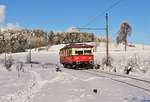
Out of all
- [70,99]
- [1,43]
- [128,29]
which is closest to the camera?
[70,99]

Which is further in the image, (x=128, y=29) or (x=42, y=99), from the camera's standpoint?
(x=128, y=29)

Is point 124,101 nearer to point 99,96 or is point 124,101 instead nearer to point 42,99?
point 99,96

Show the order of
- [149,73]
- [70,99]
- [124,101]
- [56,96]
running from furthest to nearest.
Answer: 1. [149,73]
2. [56,96]
3. [70,99]
4. [124,101]

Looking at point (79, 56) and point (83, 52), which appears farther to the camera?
point (83, 52)

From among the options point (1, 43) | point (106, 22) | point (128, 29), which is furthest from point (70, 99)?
point (1, 43)

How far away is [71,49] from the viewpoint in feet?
140

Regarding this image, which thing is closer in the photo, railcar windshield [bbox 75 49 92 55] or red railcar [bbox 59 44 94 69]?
red railcar [bbox 59 44 94 69]

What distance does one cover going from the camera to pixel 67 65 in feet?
156

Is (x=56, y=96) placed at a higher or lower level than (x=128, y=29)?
lower

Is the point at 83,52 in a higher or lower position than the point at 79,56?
higher

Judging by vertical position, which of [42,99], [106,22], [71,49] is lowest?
[42,99]

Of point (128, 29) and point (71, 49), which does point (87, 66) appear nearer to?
point (71, 49)

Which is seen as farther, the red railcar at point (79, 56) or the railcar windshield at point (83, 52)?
the railcar windshield at point (83, 52)

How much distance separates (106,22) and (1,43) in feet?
350
